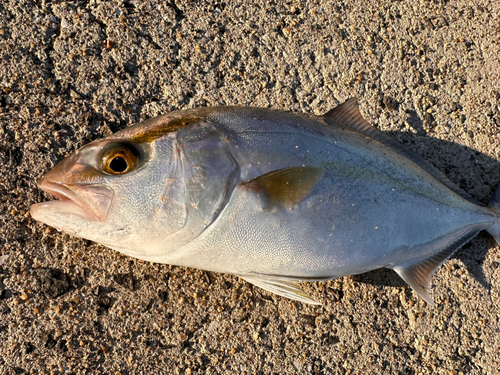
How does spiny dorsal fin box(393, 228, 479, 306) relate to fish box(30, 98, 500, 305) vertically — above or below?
below

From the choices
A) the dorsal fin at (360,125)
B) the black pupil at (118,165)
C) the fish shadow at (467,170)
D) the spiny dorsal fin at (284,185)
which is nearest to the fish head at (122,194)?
the black pupil at (118,165)

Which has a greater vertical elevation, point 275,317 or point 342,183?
point 342,183

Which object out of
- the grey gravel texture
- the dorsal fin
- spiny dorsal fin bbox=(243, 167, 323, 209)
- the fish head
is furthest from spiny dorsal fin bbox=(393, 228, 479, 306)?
the fish head

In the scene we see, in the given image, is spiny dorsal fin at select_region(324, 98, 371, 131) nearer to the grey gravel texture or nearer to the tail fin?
the grey gravel texture

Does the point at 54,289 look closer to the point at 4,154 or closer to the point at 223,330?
the point at 4,154

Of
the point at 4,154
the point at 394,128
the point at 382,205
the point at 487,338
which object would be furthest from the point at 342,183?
the point at 4,154

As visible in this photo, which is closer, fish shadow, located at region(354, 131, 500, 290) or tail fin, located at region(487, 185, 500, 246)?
tail fin, located at region(487, 185, 500, 246)
